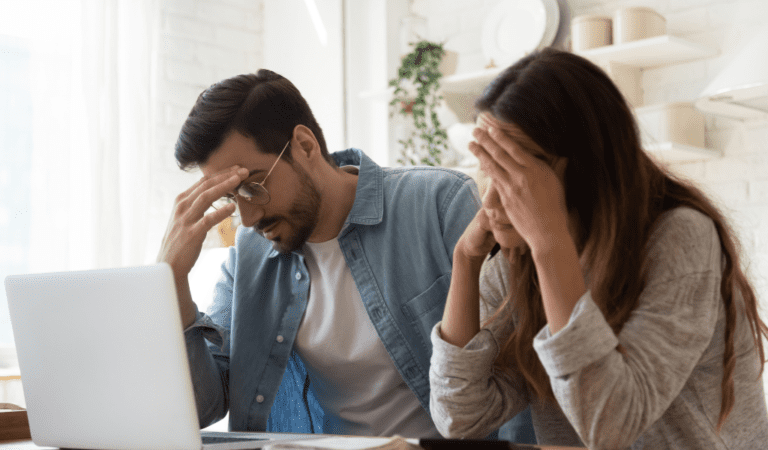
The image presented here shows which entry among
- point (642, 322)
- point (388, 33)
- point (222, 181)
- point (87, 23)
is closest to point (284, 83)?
point (222, 181)

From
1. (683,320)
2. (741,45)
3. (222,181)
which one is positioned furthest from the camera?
(741,45)

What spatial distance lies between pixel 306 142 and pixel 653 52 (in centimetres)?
142

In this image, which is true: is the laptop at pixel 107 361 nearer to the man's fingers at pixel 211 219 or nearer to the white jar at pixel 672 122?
the man's fingers at pixel 211 219

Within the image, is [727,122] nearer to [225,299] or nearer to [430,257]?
[430,257]

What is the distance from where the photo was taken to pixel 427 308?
136 centimetres

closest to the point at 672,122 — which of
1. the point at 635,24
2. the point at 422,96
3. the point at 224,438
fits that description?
the point at 635,24

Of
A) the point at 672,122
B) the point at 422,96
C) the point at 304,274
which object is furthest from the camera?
the point at 422,96

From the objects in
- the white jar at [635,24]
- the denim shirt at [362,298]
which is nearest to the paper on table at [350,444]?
the denim shirt at [362,298]

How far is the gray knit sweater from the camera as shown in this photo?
85cm

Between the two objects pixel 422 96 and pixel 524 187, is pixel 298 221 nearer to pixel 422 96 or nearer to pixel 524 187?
pixel 524 187

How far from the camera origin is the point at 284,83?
147cm

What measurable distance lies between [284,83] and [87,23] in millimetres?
1562

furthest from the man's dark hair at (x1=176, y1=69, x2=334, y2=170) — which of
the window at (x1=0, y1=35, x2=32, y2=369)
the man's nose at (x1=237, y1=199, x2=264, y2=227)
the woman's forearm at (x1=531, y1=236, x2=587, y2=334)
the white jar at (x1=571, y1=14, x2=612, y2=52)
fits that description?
the window at (x1=0, y1=35, x2=32, y2=369)

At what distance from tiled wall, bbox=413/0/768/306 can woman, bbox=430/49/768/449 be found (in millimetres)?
1422
